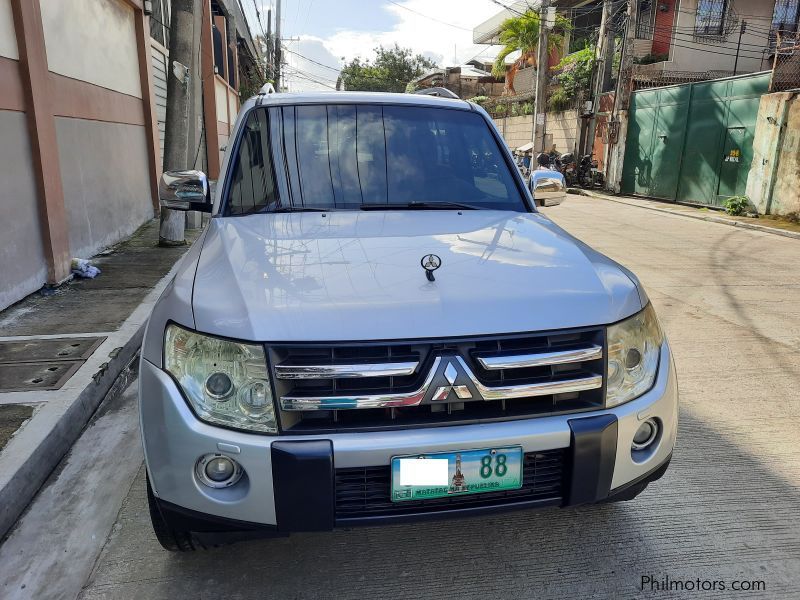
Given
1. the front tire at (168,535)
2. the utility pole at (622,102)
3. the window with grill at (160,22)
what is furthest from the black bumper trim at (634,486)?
the utility pole at (622,102)

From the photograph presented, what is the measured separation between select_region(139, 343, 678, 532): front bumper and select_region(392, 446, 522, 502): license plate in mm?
30

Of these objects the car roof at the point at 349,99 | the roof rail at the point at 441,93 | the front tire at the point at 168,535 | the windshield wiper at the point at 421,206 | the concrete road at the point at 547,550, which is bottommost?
the concrete road at the point at 547,550

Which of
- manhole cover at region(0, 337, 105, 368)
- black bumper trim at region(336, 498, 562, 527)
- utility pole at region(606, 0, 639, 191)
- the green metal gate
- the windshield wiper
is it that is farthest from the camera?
utility pole at region(606, 0, 639, 191)

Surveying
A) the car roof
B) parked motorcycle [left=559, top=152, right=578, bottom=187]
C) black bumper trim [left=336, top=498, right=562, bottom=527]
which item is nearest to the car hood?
black bumper trim [left=336, top=498, right=562, bottom=527]

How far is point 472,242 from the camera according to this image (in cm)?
260

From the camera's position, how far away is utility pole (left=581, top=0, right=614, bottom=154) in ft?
65.6

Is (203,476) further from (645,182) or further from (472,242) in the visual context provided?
(645,182)

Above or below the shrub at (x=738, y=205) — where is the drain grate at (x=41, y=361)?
below

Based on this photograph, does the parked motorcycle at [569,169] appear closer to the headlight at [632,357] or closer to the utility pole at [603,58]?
the utility pole at [603,58]

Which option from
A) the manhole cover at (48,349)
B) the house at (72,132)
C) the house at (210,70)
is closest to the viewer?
the manhole cover at (48,349)

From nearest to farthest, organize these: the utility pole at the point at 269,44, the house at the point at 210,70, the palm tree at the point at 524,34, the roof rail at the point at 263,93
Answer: the roof rail at the point at 263,93 → the house at the point at 210,70 → the palm tree at the point at 524,34 → the utility pole at the point at 269,44

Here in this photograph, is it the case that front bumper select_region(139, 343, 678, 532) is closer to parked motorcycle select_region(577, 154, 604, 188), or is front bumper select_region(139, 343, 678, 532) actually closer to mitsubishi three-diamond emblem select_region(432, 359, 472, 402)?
mitsubishi three-diamond emblem select_region(432, 359, 472, 402)

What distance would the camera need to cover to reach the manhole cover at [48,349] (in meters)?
4.28

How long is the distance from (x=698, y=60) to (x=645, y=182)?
867 centimetres
